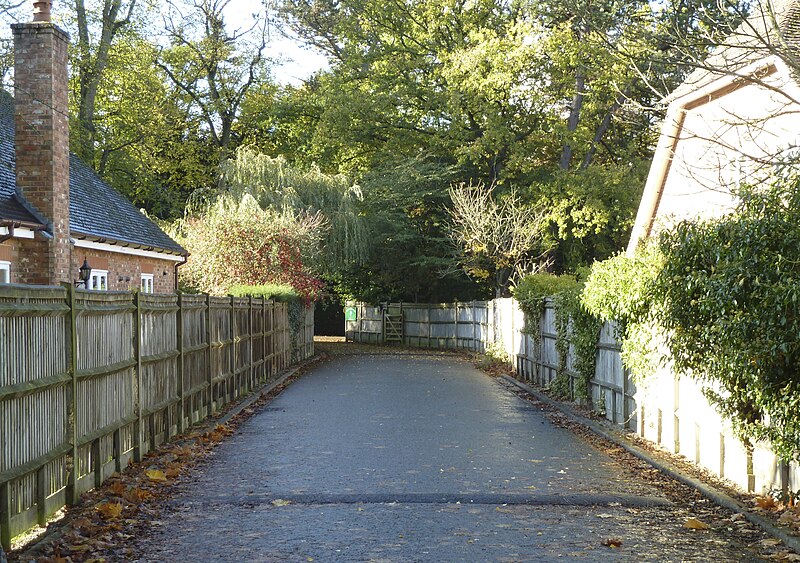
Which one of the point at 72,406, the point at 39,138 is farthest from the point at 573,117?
the point at 72,406

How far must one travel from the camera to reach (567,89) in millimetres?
37656

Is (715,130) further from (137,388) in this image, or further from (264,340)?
(264,340)

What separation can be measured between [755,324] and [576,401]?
919cm

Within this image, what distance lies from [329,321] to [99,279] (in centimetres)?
3159

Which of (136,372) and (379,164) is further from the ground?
(379,164)

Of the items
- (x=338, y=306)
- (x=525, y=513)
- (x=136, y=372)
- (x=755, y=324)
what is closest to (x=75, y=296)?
(x=136, y=372)

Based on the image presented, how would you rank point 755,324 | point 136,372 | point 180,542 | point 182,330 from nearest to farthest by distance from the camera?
point 180,542, point 755,324, point 136,372, point 182,330

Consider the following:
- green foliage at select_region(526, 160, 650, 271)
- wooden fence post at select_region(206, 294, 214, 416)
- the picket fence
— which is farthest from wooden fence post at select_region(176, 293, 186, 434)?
green foliage at select_region(526, 160, 650, 271)

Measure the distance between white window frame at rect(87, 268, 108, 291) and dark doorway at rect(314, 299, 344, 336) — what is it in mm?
30409

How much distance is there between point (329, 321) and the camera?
2103 inches

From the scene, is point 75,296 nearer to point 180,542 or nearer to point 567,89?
point 180,542

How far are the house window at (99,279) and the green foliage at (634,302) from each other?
1278 centimetres

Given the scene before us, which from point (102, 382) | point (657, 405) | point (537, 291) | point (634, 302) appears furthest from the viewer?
point (537, 291)

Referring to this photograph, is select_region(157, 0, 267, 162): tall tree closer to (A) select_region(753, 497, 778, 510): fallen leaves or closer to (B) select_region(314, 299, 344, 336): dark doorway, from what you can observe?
(B) select_region(314, 299, 344, 336): dark doorway
